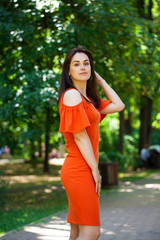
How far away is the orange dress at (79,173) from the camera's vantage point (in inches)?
127

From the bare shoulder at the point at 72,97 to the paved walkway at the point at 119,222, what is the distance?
3.46 meters

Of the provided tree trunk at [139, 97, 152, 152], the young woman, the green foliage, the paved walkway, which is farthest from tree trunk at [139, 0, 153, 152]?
the young woman

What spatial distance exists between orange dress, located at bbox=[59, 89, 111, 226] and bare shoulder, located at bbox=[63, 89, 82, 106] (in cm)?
3

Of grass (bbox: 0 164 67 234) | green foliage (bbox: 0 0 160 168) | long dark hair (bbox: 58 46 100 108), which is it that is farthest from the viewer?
green foliage (bbox: 0 0 160 168)

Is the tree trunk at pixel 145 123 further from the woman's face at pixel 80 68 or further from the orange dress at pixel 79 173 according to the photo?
the orange dress at pixel 79 173

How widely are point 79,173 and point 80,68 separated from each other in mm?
943

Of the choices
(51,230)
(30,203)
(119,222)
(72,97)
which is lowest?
(30,203)

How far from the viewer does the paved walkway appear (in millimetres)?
6336

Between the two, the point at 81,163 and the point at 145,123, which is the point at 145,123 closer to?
the point at 145,123

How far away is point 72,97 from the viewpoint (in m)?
3.33

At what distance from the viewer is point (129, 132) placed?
31.0 m

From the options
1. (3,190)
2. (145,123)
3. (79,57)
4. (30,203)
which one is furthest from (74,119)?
(145,123)

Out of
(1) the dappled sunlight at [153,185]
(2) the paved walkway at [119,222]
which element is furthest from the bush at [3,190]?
(1) the dappled sunlight at [153,185]

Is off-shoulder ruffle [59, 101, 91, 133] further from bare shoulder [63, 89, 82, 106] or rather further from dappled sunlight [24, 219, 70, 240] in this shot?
dappled sunlight [24, 219, 70, 240]
